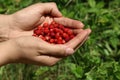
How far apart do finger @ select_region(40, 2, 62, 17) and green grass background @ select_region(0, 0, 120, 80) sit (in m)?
0.25

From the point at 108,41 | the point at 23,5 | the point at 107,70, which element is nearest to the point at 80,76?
the point at 107,70

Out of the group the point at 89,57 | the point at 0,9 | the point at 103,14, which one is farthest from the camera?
the point at 0,9

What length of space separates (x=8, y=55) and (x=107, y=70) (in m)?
0.60

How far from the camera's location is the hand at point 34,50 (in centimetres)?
219

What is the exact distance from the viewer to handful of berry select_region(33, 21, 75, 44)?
244 centimetres

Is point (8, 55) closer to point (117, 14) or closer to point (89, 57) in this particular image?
point (89, 57)

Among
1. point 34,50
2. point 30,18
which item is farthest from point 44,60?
point 30,18

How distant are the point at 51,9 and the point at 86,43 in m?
0.36

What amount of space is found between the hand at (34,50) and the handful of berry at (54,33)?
150 mm

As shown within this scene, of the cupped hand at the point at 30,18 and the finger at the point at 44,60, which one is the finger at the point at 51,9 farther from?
the finger at the point at 44,60

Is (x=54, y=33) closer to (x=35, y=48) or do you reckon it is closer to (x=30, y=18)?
(x=30, y=18)

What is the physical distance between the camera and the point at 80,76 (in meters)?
2.40

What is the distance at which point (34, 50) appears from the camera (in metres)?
2.21

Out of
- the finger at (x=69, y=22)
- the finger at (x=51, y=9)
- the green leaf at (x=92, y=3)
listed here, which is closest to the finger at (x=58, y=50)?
the finger at (x=69, y=22)
